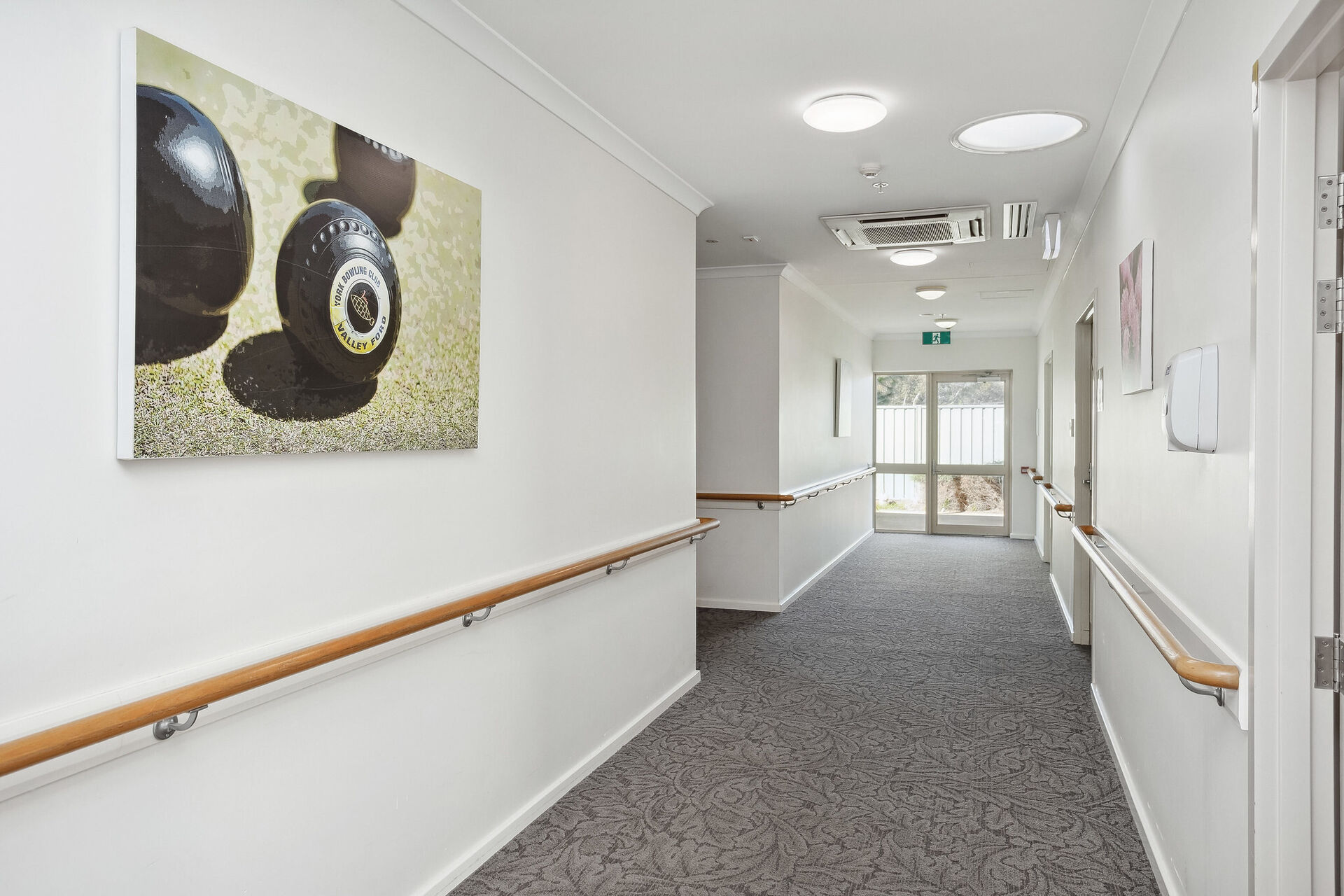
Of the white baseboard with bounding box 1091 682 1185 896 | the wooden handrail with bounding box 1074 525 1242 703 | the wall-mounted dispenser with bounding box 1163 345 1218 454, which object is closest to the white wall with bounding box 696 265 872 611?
the white baseboard with bounding box 1091 682 1185 896

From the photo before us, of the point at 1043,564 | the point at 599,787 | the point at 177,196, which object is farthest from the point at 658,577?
the point at 1043,564

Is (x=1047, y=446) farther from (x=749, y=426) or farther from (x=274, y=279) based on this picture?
(x=274, y=279)

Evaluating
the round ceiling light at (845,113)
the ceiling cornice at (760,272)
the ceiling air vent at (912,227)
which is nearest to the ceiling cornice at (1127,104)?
the ceiling air vent at (912,227)

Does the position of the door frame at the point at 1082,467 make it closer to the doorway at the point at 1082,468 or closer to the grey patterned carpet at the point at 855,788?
the doorway at the point at 1082,468

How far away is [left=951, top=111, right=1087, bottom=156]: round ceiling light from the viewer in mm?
3521

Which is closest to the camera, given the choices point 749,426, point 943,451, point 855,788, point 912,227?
point 855,788

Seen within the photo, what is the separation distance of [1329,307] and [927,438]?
10454 millimetres

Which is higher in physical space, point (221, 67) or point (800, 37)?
point (800, 37)

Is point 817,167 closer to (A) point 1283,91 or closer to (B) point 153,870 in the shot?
(A) point 1283,91

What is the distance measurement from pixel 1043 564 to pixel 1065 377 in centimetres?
317

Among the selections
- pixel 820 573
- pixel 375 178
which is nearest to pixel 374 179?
pixel 375 178

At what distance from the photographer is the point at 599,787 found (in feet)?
11.2

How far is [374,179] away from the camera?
2262 mm

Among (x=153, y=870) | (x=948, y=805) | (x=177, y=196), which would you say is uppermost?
(x=177, y=196)
